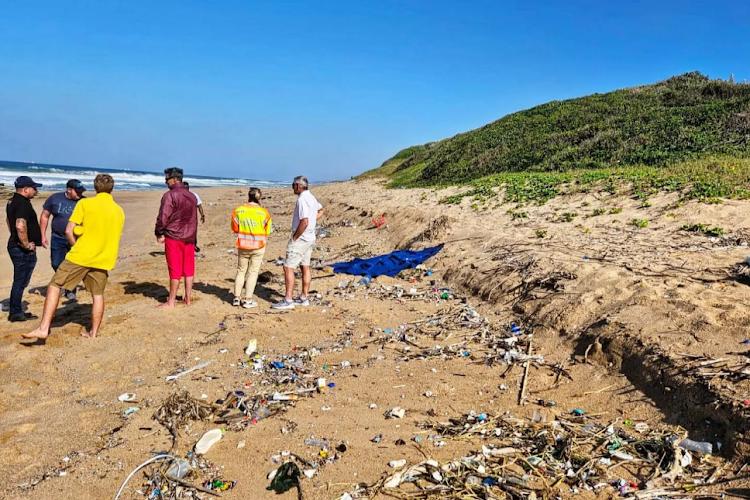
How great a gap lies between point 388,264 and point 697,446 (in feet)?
20.9

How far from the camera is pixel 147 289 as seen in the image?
8125mm

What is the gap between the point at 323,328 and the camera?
20.7 feet

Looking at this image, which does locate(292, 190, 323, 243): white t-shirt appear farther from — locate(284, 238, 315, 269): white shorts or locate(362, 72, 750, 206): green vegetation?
locate(362, 72, 750, 206): green vegetation

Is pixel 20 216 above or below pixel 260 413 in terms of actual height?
above

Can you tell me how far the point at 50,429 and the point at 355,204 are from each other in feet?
50.4

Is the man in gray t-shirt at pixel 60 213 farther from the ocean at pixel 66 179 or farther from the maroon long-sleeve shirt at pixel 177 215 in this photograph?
the ocean at pixel 66 179

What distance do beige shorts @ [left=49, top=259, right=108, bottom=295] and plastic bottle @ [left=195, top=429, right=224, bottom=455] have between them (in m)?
2.91

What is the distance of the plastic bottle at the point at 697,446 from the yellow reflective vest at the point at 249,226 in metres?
5.48

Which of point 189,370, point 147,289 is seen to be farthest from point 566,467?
point 147,289

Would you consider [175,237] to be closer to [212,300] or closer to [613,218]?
[212,300]

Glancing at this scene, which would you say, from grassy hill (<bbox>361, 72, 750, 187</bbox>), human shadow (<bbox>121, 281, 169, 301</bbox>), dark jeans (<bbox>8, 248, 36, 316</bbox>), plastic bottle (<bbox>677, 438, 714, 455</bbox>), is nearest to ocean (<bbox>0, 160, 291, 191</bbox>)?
grassy hill (<bbox>361, 72, 750, 187</bbox>)

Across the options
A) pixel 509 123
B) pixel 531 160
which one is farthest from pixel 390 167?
pixel 531 160

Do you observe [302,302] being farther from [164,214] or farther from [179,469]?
[179,469]

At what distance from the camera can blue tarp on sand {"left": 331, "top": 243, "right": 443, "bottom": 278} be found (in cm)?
894
